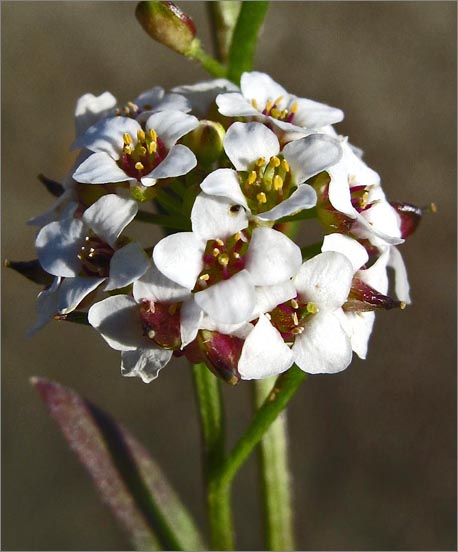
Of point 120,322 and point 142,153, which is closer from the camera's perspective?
point 120,322

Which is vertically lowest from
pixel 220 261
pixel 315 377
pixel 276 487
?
pixel 315 377

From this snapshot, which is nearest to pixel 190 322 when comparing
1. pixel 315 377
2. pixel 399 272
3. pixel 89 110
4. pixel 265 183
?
pixel 265 183

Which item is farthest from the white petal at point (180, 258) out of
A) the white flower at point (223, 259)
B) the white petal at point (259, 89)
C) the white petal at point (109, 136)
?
the white petal at point (259, 89)

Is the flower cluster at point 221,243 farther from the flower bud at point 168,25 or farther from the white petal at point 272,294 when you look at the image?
the flower bud at point 168,25

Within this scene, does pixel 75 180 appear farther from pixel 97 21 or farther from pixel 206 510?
pixel 97 21

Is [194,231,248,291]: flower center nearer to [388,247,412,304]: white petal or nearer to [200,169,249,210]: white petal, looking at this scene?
[200,169,249,210]: white petal

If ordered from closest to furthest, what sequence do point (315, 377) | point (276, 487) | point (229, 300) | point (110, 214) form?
point (229, 300)
point (110, 214)
point (276, 487)
point (315, 377)

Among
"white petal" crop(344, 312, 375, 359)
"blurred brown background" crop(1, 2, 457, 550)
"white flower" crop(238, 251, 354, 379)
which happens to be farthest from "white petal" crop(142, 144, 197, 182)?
"blurred brown background" crop(1, 2, 457, 550)

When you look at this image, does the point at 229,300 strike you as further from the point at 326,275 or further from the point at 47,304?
the point at 47,304
